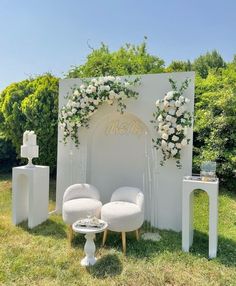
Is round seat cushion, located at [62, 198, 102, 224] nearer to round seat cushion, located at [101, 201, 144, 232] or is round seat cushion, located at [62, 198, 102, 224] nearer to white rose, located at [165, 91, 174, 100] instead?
round seat cushion, located at [101, 201, 144, 232]

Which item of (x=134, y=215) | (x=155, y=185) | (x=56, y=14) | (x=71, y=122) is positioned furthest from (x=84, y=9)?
(x=134, y=215)

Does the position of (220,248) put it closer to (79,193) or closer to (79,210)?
(79,210)

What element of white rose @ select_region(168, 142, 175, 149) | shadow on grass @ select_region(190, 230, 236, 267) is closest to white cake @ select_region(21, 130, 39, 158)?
white rose @ select_region(168, 142, 175, 149)

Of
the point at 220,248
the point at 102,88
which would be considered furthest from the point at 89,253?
the point at 102,88

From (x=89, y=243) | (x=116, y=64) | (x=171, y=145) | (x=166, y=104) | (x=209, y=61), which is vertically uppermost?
(x=209, y=61)

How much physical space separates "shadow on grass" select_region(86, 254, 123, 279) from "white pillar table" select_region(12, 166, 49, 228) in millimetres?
1764

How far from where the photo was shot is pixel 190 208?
392 cm

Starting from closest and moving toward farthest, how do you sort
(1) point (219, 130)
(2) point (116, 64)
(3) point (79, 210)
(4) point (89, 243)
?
(4) point (89, 243), (3) point (79, 210), (1) point (219, 130), (2) point (116, 64)

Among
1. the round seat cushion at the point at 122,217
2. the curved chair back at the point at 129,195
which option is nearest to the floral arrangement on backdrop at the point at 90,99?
the curved chair back at the point at 129,195

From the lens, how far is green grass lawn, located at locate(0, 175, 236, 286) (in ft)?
10.1

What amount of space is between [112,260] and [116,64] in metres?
6.76

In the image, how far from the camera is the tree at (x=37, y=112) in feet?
23.5

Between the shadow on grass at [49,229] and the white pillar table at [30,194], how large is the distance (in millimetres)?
91

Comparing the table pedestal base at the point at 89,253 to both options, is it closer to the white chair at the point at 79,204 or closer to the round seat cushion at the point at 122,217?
the round seat cushion at the point at 122,217
